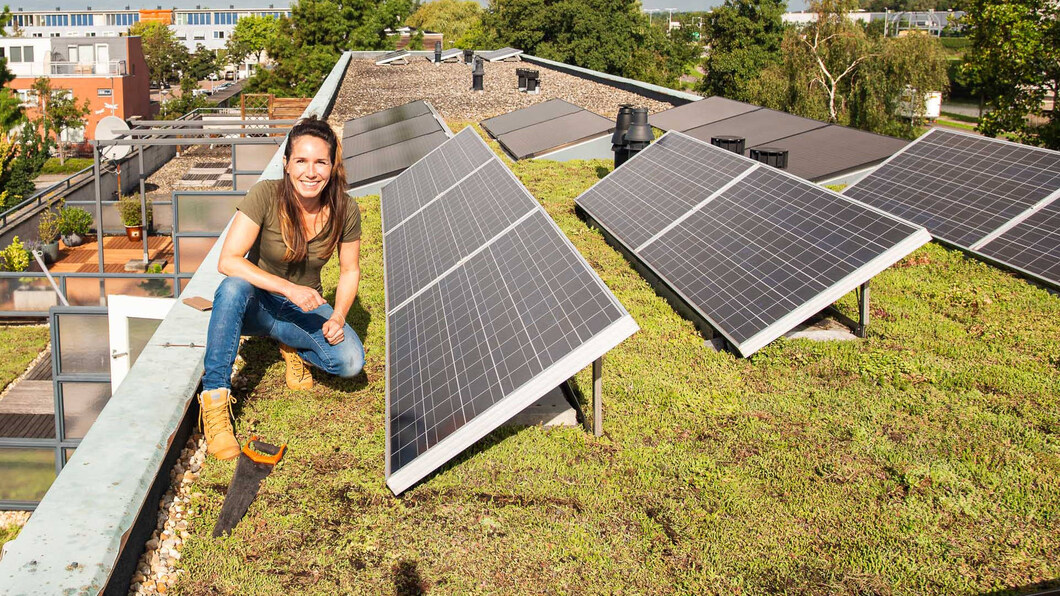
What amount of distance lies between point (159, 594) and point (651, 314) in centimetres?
530

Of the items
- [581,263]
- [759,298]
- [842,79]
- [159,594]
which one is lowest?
[159,594]

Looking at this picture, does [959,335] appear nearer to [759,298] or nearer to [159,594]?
[759,298]

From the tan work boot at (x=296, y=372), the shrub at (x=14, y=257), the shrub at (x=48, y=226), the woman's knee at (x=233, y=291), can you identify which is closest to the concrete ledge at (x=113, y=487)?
A: the tan work boot at (x=296, y=372)

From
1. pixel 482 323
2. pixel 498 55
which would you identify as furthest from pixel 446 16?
pixel 482 323

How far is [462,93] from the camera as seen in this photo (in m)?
30.5

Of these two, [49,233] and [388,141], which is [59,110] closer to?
[49,233]

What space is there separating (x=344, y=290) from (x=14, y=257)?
77.1 ft

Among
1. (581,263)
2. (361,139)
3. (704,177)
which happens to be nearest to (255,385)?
(581,263)

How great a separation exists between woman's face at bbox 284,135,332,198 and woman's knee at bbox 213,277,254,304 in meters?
0.71

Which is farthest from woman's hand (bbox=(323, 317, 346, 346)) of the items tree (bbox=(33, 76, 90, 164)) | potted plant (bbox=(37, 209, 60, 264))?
tree (bbox=(33, 76, 90, 164))

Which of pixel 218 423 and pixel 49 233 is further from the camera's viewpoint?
pixel 49 233

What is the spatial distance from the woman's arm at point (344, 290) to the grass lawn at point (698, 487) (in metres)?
0.76

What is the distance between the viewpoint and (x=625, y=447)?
568 centimetres

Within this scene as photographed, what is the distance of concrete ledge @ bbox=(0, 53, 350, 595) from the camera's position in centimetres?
387
